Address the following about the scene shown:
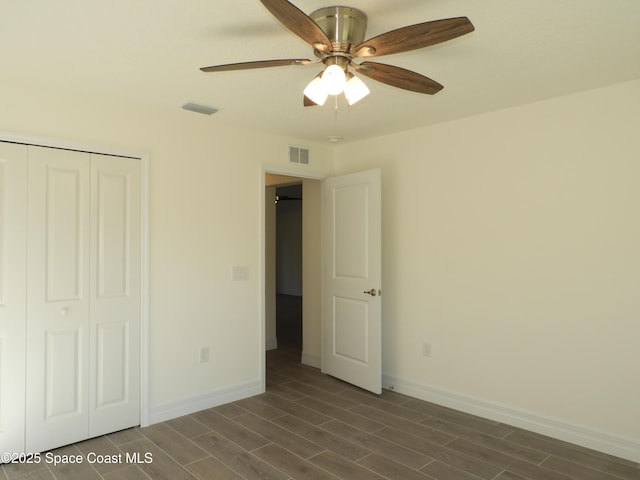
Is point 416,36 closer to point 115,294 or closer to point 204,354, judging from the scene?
point 115,294

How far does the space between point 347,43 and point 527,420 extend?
2.99 meters

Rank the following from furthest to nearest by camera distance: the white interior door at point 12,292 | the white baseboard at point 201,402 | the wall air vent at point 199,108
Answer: the white baseboard at point 201,402, the wall air vent at point 199,108, the white interior door at point 12,292

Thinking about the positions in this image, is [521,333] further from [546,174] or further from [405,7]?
[405,7]

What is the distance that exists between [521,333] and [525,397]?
19.0 inches

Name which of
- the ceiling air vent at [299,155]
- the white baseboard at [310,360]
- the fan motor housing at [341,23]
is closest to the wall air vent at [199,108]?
the ceiling air vent at [299,155]

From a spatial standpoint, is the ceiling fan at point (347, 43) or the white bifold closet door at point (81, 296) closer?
the ceiling fan at point (347, 43)

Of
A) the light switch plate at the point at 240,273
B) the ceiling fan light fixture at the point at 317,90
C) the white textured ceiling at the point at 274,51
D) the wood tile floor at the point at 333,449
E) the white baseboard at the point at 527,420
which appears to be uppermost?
the white textured ceiling at the point at 274,51

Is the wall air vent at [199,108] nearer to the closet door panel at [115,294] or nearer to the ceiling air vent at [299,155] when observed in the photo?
the closet door panel at [115,294]

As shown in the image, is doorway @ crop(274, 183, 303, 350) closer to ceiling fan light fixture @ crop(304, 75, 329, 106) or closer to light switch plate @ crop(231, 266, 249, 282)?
light switch plate @ crop(231, 266, 249, 282)

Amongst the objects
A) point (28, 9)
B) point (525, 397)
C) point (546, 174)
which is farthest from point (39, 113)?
point (525, 397)

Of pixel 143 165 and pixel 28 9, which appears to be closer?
pixel 28 9

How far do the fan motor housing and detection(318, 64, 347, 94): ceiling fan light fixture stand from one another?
99 mm

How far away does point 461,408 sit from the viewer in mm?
3701

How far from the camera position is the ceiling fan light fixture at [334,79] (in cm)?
190
